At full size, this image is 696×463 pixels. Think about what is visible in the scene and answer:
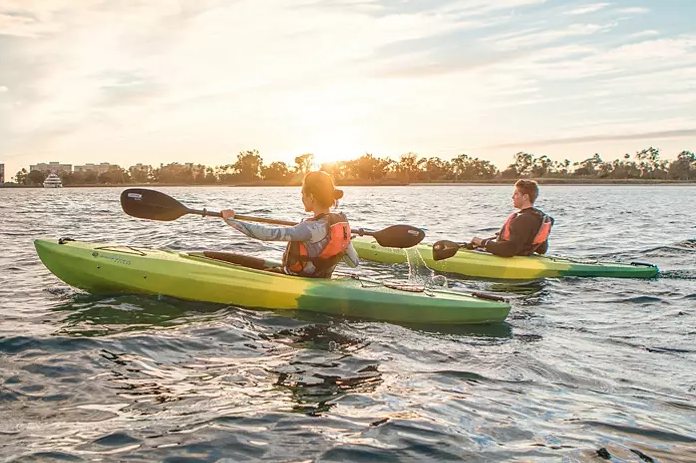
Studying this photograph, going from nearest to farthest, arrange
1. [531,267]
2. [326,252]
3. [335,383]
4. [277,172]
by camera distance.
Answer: [335,383]
[326,252]
[531,267]
[277,172]

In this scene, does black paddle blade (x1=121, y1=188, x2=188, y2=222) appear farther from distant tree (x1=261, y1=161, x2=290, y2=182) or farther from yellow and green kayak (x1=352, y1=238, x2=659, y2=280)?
distant tree (x1=261, y1=161, x2=290, y2=182)

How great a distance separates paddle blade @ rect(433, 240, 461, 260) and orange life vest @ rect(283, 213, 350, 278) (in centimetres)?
278

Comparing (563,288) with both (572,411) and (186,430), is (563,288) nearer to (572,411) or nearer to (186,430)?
(572,411)

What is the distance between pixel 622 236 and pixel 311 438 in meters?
15.2

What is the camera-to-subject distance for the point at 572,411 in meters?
3.89

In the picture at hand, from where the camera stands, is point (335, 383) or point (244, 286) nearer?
point (335, 383)

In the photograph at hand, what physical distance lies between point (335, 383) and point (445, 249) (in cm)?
503

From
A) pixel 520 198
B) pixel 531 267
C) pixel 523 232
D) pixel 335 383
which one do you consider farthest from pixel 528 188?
pixel 335 383

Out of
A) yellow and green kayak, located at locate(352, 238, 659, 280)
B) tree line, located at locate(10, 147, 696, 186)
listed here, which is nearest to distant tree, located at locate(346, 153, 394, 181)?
tree line, located at locate(10, 147, 696, 186)

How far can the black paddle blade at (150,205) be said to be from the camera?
23.9ft

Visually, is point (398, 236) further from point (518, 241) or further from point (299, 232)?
point (518, 241)

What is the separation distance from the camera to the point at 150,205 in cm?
734

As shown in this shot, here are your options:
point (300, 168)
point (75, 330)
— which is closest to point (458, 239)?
point (75, 330)

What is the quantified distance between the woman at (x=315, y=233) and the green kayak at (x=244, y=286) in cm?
17
